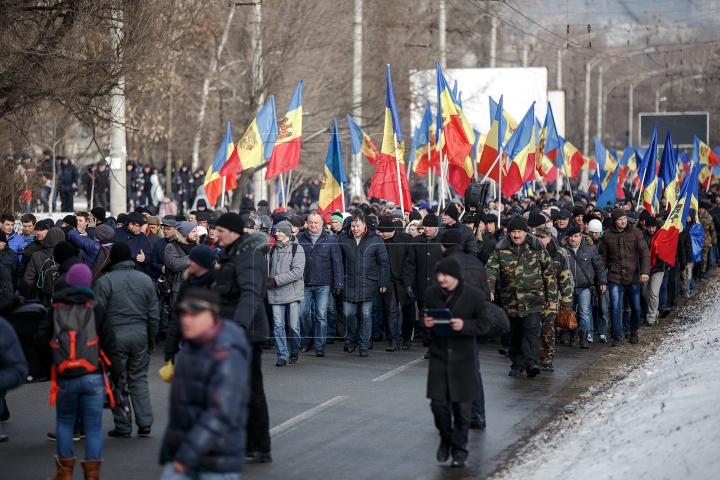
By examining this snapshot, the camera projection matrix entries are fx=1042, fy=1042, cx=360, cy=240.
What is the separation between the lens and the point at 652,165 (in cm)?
1989

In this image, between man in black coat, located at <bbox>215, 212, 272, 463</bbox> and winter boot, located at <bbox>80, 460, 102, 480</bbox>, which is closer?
winter boot, located at <bbox>80, 460, 102, 480</bbox>

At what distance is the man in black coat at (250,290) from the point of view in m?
7.48

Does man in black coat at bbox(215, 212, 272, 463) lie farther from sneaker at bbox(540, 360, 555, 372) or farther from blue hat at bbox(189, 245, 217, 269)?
sneaker at bbox(540, 360, 555, 372)

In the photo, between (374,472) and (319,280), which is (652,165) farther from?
(374,472)

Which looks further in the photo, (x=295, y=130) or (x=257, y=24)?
(x=257, y=24)

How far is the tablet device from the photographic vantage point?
747 cm

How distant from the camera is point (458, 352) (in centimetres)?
759

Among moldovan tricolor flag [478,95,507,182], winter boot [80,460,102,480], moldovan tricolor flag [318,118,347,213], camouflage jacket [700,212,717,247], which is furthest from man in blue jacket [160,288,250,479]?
camouflage jacket [700,212,717,247]

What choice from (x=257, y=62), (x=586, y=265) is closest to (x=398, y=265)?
(x=586, y=265)

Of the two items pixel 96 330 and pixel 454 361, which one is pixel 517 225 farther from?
pixel 96 330

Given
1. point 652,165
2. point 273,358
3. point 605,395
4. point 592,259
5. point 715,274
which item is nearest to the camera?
point 605,395

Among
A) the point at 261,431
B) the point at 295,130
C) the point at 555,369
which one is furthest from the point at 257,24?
the point at 261,431

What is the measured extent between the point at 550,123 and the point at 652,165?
14.2ft

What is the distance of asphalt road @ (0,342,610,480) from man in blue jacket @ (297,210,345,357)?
48 cm
